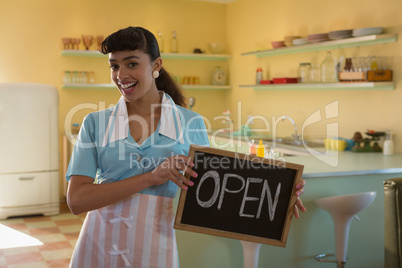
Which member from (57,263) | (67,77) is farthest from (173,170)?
(67,77)

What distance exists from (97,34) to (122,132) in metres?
4.78

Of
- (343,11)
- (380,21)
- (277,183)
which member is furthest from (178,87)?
(343,11)

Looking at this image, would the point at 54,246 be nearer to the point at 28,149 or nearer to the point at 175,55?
the point at 28,149

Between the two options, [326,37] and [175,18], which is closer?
[326,37]

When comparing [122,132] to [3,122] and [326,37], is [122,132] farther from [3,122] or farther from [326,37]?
[3,122]

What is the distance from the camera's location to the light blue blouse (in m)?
1.52

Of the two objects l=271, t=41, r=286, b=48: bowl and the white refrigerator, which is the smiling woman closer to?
l=271, t=41, r=286, b=48: bowl

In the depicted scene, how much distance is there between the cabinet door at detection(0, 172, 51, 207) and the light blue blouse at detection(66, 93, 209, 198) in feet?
13.2

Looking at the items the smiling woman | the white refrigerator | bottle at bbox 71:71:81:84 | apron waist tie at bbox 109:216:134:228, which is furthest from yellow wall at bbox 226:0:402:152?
apron waist tie at bbox 109:216:134:228

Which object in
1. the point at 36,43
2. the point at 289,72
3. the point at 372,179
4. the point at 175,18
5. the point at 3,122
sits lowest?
the point at 372,179

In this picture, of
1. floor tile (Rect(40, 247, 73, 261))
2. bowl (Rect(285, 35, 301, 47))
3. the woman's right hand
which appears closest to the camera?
the woman's right hand

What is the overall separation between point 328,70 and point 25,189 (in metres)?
3.28

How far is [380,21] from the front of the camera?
416 cm

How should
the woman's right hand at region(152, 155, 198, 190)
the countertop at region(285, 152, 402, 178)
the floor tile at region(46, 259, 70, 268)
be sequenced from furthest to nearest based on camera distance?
the floor tile at region(46, 259, 70, 268)
the countertop at region(285, 152, 402, 178)
the woman's right hand at region(152, 155, 198, 190)
